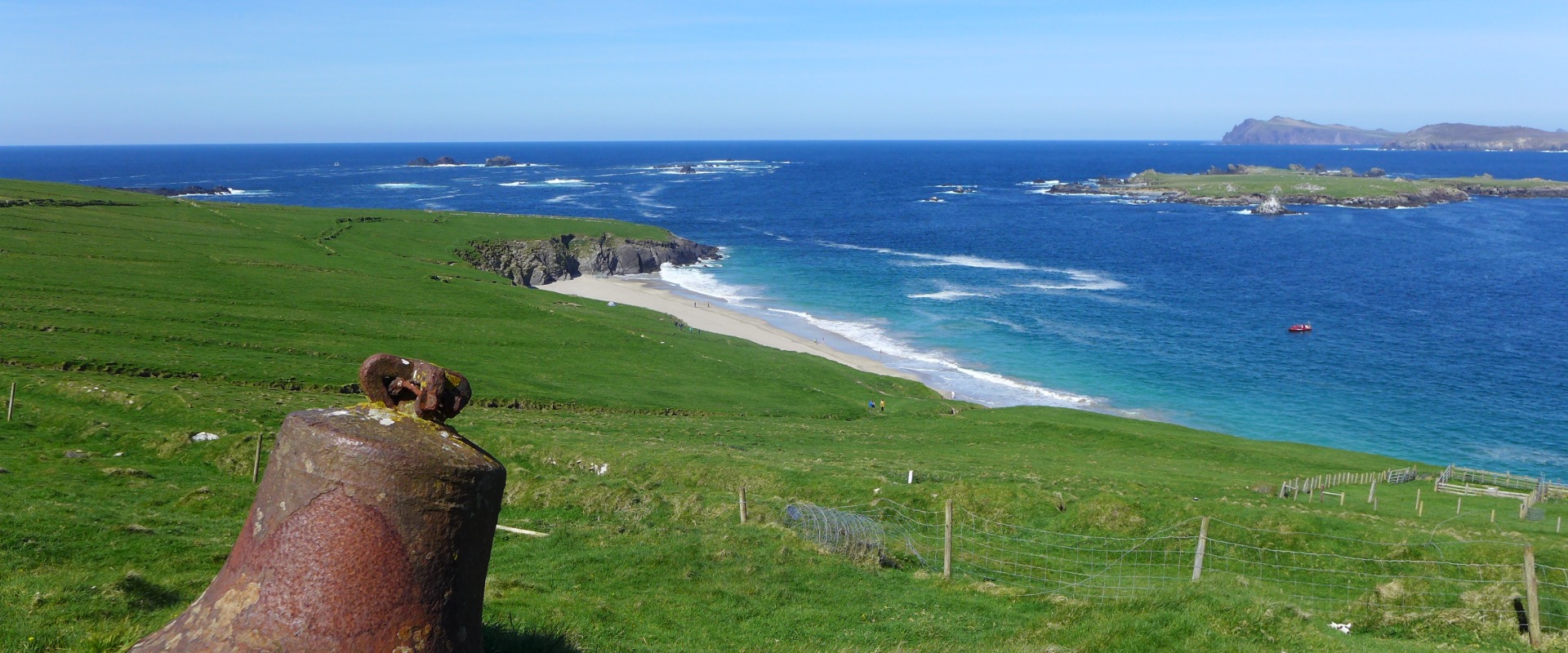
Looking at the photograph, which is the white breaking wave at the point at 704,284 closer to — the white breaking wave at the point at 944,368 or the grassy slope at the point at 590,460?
the white breaking wave at the point at 944,368

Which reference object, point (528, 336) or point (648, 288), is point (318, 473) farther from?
point (648, 288)

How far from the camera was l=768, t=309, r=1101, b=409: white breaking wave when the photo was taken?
230ft

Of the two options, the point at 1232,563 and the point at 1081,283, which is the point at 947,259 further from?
the point at 1232,563

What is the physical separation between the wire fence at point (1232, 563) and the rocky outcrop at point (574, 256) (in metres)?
81.1

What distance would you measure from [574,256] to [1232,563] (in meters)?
101

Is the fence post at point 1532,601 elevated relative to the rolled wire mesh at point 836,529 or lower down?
elevated

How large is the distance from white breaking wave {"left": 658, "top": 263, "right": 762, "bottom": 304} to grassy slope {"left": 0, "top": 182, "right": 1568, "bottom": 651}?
26.4 meters

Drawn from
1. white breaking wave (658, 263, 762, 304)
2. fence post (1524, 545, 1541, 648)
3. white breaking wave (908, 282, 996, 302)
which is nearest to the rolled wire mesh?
fence post (1524, 545, 1541, 648)

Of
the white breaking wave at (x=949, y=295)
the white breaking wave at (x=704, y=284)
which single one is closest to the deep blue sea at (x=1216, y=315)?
the white breaking wave at (x=949, y=295)

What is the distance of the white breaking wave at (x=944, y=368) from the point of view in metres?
70.1

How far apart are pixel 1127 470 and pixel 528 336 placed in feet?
128

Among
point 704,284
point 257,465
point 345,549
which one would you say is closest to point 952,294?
A: point 704,284

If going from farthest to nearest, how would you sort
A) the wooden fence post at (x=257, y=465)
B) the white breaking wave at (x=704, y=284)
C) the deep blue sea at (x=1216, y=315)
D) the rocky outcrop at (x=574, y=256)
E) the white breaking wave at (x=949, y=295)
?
the white breaking wave at (x=704, y=284) < the white breaking wave at (x=949, y=295) < the rocky outcrop at (x=574, y=256) < the deep blue sea at (x=1216, y=315) < the wooden fence post at (x=257, y=465)

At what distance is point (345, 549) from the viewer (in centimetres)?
606
